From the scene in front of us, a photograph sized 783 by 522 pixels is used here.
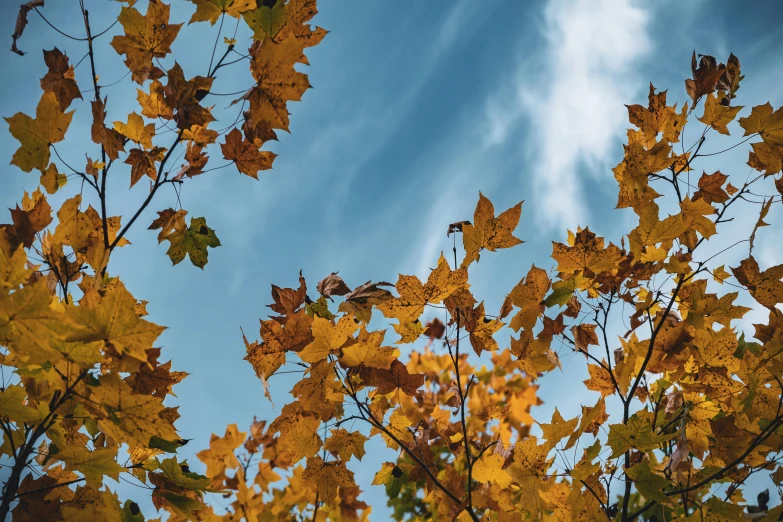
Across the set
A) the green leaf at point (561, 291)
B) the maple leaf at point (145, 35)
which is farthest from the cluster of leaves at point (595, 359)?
the maple leaf at point (145, 35)

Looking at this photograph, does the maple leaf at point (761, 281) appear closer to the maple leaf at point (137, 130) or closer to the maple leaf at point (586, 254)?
the maple leaf at point (586, 254)

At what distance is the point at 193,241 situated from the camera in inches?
76.4

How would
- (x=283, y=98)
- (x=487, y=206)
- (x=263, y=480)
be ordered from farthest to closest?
(x=263, y=480), (x=487, y=206), (x=283, y=98)

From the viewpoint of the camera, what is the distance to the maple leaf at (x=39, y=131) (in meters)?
1.55

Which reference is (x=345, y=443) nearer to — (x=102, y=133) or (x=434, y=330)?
(x=434, y=330)

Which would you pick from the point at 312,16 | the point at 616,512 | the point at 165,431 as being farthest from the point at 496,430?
the point at 312,16

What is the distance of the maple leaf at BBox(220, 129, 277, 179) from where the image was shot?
1.75 metres

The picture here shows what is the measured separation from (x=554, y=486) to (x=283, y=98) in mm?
1686

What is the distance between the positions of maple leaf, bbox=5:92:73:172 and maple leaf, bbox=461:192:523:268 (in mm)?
1334

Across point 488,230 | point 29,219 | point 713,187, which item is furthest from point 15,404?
point 713,187

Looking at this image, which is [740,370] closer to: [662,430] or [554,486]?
[662,430]

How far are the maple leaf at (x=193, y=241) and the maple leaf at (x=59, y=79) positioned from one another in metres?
0.58

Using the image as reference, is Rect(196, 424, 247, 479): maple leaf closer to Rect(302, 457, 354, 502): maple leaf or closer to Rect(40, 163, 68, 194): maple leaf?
Rect(302, 457, 354, 502): maple leaf

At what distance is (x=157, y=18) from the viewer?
Result: 171cm
